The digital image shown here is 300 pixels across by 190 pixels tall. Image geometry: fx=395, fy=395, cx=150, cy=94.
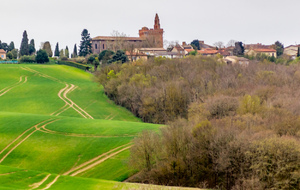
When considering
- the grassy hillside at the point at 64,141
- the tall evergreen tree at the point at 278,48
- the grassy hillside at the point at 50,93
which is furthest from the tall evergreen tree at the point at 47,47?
the tall evergreen tree at the point at 278,48

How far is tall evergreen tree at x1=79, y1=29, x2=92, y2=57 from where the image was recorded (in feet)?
483

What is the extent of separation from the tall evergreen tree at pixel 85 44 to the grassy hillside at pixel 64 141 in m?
69.6

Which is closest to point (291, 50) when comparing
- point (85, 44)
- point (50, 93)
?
point (85, 44)

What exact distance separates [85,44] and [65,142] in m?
105

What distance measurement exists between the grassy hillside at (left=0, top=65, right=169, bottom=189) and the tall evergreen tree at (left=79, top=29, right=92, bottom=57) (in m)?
69.6

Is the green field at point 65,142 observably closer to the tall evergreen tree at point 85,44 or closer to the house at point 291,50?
the tall evergreen tree at point 85,44

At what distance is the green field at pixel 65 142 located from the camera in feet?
107

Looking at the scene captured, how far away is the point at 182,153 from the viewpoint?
3534cm

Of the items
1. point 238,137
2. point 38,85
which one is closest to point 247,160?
point 238,137

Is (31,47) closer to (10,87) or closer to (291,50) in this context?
(10,87)

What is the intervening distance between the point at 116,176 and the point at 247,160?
42.8 feet

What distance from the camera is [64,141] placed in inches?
1860

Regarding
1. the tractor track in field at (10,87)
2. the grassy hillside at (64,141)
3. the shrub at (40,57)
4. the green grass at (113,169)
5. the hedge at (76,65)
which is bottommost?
the green grass at (113,169)

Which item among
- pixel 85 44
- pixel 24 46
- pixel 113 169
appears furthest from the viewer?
pixel 85 44
